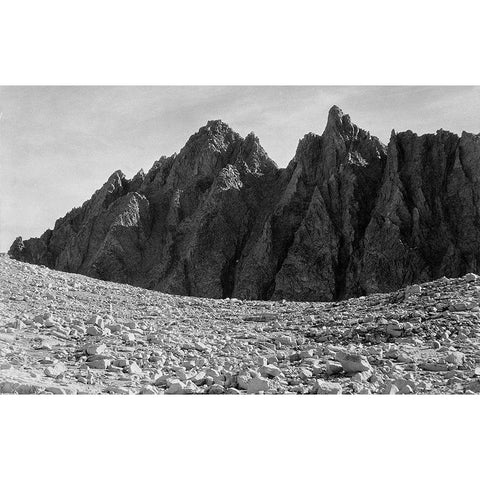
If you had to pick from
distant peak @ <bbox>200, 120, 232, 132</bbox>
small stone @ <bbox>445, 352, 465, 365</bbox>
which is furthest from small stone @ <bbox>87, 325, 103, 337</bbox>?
distant peak @ <bbox>200, 120, 232, 132</bbox>

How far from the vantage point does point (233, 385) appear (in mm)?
7977

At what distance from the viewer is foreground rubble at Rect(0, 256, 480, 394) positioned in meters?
7.88

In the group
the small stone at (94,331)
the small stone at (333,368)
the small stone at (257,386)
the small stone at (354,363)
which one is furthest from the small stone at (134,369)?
the small stone at (354,363)

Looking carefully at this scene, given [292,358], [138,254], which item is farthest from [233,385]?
[138,254]

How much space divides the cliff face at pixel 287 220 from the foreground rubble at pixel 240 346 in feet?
203

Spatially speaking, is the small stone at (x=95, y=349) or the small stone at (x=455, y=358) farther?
the small stone at (x=95, y=349)

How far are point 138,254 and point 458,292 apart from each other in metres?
81.9

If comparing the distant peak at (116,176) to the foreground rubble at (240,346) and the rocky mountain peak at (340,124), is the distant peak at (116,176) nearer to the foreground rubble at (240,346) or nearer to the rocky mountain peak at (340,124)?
the rocky mountain peak at (340,124)

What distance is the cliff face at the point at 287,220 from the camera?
76.8 meters

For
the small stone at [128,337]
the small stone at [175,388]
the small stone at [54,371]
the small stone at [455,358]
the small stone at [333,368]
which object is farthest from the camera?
the small stone at [128,337]

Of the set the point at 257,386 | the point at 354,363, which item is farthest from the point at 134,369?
the point at 354,363

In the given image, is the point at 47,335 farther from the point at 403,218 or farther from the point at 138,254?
the point at 138,254

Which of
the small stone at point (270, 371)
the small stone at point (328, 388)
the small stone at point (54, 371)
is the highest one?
the small stone at point (270, 371)
